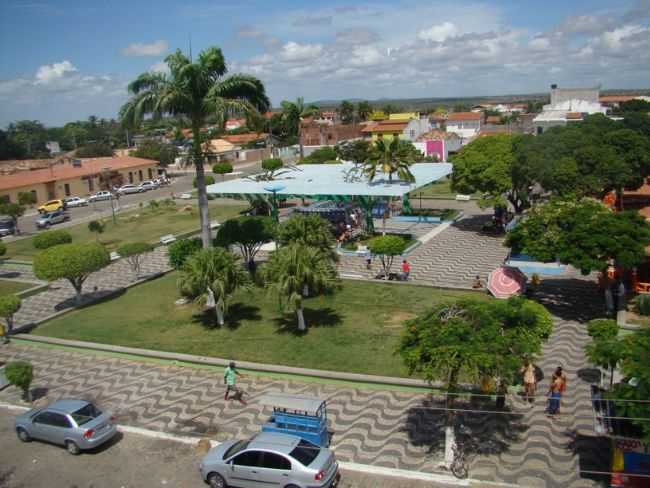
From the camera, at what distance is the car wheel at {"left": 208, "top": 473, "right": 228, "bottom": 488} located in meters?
11.4

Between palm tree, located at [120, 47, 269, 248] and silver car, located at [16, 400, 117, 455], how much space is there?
1141 centimetres

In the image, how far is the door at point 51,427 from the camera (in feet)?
43.3

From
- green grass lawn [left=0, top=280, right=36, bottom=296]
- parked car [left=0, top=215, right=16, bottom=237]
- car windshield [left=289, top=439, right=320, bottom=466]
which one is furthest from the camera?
parked car [left=0, top=215, right=16, bottom=237]

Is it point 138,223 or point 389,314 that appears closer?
point 389,314

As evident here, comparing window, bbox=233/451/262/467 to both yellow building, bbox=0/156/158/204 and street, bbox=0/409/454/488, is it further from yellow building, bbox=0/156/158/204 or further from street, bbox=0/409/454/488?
yellow building, bbox=0/156/158/204

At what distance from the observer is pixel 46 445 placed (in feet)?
44.9

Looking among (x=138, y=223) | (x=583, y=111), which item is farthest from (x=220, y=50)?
(x=583, y=111)

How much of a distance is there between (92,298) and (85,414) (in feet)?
41.3

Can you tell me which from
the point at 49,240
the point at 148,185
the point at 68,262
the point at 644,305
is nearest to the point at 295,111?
the point at 148,185

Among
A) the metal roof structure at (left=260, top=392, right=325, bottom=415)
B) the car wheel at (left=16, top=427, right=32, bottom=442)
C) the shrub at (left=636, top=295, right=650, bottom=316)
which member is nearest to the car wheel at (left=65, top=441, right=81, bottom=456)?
the car wheel at (left=16, top=427, right=32, bottom=442)

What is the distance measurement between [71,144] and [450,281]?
109 metres

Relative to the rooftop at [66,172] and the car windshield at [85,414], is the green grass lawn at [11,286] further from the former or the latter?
the rooftop at [66,172]

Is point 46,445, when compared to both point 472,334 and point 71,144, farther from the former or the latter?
point 71,144

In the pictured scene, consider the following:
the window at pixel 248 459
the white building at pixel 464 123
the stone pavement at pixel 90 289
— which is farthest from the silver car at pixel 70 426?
the white building at pixel 464 123
